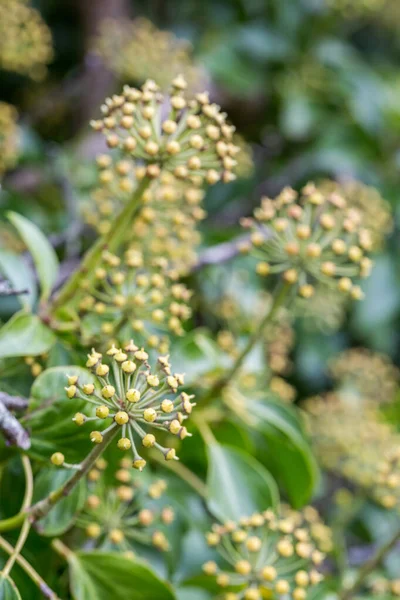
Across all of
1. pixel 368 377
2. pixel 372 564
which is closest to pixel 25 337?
pixel 372 564

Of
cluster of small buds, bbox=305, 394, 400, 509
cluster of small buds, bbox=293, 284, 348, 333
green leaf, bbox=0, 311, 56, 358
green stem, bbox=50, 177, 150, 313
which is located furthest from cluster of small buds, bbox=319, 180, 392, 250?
green leaf, bbox=0, 311, 56, 358

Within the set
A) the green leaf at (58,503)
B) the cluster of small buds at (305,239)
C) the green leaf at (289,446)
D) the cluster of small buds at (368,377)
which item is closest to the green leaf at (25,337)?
the green leaf at (58,503)

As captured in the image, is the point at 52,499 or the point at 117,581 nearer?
the point at 52,499

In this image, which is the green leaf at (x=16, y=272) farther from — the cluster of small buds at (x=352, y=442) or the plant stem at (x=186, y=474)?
the cluster of small buds at (x=352, y=442)

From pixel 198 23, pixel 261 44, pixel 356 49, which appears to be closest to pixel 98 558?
pixel 261 44

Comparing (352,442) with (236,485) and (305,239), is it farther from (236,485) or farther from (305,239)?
(305,239)

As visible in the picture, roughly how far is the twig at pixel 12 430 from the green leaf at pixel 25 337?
0.13 metres

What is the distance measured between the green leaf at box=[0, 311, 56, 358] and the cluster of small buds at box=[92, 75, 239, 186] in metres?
0.31

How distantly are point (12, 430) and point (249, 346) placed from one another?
55cm

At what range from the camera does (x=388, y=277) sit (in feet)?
10.3

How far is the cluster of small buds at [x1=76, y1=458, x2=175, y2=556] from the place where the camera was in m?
1.28

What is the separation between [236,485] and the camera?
150 cm

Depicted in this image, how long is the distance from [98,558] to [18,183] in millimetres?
1854

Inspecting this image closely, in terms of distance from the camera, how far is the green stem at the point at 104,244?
121 centimetres
